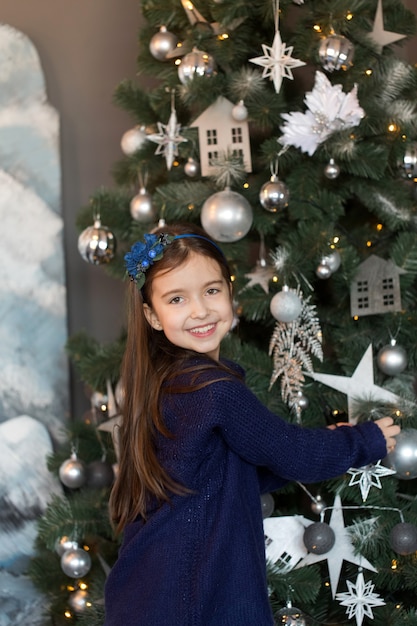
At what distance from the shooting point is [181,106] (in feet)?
5.92

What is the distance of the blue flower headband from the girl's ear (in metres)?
0.05

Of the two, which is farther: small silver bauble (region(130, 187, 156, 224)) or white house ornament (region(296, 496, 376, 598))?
small silver bauble (region(130, 187, 156, 224))

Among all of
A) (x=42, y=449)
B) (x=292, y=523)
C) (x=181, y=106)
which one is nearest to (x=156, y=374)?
(x=292, y=523)

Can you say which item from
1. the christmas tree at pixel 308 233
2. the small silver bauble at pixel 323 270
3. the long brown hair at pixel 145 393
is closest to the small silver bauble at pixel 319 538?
the christmas tree at pixel 308 233

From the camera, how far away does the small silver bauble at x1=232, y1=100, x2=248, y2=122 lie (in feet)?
5.36

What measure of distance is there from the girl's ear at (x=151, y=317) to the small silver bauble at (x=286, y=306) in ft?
0.90

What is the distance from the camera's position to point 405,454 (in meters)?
1.44

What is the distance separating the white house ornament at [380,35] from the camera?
1.65 metres

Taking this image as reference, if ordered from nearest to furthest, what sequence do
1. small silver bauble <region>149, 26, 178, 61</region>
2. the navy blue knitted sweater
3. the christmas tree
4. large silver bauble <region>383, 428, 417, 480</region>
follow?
1. the navy blue knitted sweater
2. large silver bauble <region>383, 428, 417, 480</region>
3. the christmas tree
4. small silver bauble <region>149, 26, 178, 61</region>

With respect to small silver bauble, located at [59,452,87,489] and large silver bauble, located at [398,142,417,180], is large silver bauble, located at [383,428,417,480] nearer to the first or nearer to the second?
large silver bauble, located at [398,142,417,180]

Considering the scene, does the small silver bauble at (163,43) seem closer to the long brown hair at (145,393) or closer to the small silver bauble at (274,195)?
the small silver bauble at (274,195)

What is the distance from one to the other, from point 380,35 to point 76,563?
1340mm

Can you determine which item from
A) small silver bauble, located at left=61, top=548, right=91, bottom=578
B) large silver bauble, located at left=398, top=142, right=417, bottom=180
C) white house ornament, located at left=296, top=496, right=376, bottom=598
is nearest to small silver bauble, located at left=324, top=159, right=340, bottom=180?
large silver bauble, located at left=398, top=142, right=417, bottom=180

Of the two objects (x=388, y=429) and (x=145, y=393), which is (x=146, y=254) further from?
(x=388, y=429)
